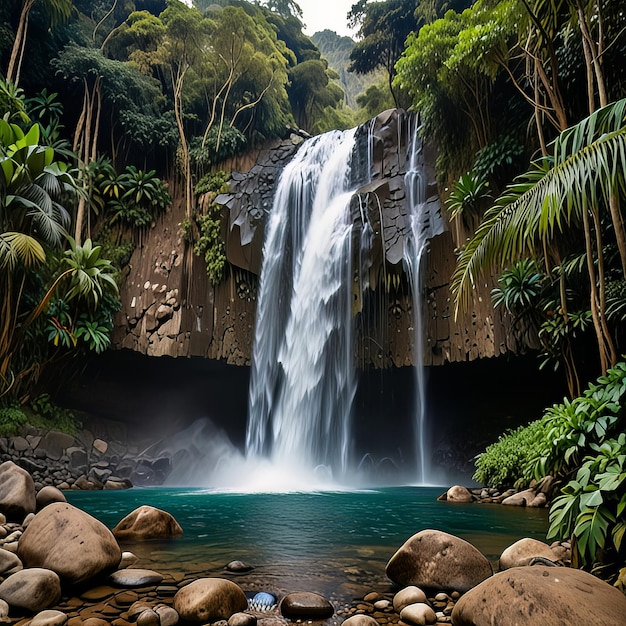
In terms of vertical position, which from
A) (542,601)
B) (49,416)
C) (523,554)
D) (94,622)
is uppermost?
(49,416)

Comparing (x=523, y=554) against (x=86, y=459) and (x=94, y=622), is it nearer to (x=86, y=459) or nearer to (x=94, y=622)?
(x=94, y=622)

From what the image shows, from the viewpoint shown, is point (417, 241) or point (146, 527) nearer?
point (146, 527)

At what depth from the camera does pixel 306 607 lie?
2771 mm

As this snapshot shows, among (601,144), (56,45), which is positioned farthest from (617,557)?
(56,45)

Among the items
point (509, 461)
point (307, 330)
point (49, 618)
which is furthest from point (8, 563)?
point (307, 330)

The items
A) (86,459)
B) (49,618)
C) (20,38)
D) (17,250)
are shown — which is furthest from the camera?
(20,38)

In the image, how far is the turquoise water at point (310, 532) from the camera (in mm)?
3570

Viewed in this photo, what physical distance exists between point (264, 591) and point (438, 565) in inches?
45.4

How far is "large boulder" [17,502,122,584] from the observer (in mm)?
3137

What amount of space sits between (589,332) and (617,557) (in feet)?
Answer: 21.0

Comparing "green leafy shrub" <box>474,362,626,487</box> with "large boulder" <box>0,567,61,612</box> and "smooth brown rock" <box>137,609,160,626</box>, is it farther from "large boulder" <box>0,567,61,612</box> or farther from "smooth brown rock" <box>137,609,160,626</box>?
"large boulder" <box>0,567,61,612</box>

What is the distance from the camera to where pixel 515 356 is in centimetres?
1112

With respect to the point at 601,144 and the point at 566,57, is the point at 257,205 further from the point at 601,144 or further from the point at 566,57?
the point at 601,144

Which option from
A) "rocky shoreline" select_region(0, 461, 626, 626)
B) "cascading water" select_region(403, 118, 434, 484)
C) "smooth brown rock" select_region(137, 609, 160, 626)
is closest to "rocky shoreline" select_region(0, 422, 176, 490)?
"cascading water" select_region(403, 118, 434, 484)
